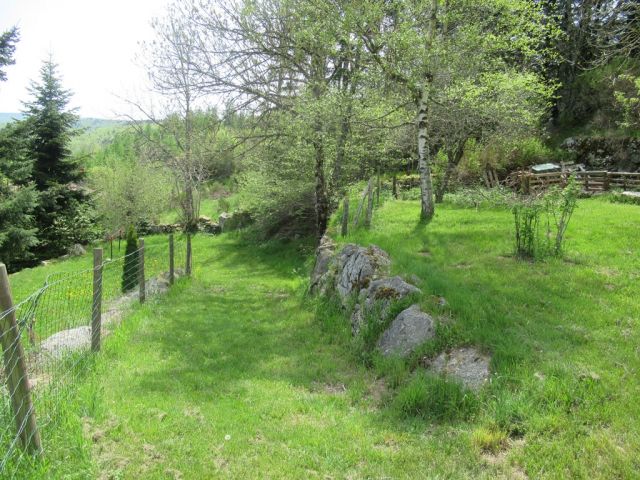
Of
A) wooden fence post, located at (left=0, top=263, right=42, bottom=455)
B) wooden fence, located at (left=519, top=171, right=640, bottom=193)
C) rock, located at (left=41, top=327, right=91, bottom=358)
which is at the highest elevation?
wooden fence, located at (left=519, top=171, right=640, bottom=193)

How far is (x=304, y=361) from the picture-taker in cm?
685

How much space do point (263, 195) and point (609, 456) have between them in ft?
60.4

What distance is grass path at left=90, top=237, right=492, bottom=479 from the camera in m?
3.88

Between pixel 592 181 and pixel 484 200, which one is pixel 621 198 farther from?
pixel 484 200

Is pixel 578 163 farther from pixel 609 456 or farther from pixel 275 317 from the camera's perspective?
pixel 609 456

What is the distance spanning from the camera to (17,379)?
345 centimetres

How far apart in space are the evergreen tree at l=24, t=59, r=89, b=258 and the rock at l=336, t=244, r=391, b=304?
25.1 m

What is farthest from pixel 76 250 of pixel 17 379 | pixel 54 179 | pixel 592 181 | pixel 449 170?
pixel 592 181

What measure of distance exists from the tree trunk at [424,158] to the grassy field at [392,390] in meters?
3.43

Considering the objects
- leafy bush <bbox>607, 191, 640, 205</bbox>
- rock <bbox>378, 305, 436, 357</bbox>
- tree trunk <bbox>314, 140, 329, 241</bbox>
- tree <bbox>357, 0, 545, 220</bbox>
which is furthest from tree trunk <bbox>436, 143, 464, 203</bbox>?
rock <bbox>378, 305, 436, 357</bbox>

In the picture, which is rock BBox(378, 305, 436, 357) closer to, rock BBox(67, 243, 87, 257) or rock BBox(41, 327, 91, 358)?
rock BBox(41, 327, 91, 358)

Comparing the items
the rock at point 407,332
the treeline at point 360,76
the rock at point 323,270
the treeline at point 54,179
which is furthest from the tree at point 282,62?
the treeline at point 54,179

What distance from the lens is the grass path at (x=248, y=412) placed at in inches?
153

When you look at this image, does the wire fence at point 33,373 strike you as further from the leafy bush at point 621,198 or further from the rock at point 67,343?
the leafy bush at point 621,198
